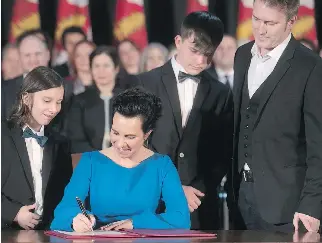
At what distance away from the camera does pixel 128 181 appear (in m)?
3.70

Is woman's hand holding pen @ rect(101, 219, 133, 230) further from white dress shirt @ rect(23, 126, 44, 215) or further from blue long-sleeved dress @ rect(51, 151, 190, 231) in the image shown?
white dress shirt @ rect(23, 126, 44, 215)

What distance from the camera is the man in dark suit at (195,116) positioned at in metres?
4.72

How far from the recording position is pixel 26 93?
14.5 feet

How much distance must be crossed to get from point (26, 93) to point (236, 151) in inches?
50.2

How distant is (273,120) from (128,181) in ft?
3.25

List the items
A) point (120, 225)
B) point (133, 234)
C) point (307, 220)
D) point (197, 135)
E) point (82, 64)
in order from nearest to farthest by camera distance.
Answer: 1. point (133, 234)
2. point (120, 225)
3. point (307, 220)
4. point (197, 135)
5. point (82, 64)

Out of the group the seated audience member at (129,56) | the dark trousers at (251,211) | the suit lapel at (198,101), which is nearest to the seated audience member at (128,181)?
the dark trousers at (251,211)

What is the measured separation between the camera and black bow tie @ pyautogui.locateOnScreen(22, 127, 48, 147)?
439 cm

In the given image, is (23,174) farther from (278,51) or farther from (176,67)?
(278,51)

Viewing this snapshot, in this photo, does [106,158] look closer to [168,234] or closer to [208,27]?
[168,234]

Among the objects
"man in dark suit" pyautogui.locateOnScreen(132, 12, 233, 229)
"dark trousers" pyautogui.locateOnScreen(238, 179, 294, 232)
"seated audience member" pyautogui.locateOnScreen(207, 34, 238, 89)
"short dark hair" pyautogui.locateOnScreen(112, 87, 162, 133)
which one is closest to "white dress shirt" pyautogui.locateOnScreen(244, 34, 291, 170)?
"dark trousers" pyautogui.locateOnScreen(238, 179, 294, 232)

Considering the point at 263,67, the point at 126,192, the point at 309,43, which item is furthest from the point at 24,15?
the point at 309,43

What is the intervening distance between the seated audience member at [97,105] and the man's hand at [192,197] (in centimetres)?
64

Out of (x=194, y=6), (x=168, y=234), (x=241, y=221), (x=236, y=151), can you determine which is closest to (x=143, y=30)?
(x=194, y=6)
